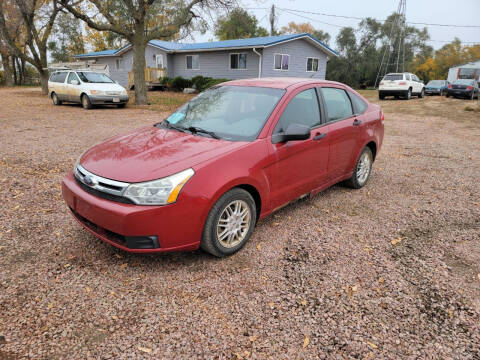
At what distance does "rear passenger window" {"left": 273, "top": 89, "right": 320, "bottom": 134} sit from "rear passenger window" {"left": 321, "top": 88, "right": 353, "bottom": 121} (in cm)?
24

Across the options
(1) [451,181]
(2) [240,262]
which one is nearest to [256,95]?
(2) [240,262]

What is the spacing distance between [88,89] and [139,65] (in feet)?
10.4

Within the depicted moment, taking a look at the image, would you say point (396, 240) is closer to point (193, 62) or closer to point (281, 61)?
point (281, 61)

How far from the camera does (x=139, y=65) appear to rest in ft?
53.1

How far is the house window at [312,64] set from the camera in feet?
87.5

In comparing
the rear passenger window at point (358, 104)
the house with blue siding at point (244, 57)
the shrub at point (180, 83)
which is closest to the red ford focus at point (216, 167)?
the rear passenger window at point (358, 104)

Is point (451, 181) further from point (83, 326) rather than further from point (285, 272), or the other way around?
point (83, 326)

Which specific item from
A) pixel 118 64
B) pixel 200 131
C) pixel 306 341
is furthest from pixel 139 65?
pixel 118 64

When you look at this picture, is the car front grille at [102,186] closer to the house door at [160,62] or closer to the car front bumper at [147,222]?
the car front bumper at [147,222]

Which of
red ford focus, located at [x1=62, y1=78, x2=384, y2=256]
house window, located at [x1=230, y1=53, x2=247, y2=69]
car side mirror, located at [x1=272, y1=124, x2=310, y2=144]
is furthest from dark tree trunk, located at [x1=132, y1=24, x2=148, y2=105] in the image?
car side mirror, located at [x1=272, y1=124, x2=310, y2=144]

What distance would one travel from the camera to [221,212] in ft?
9.84

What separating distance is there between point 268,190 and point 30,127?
371 inches

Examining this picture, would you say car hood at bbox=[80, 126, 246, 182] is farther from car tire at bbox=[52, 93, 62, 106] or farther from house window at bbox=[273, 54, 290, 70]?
house window at bbox=[273, 54, 290, 70]

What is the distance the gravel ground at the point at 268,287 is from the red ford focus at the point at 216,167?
36 cm
